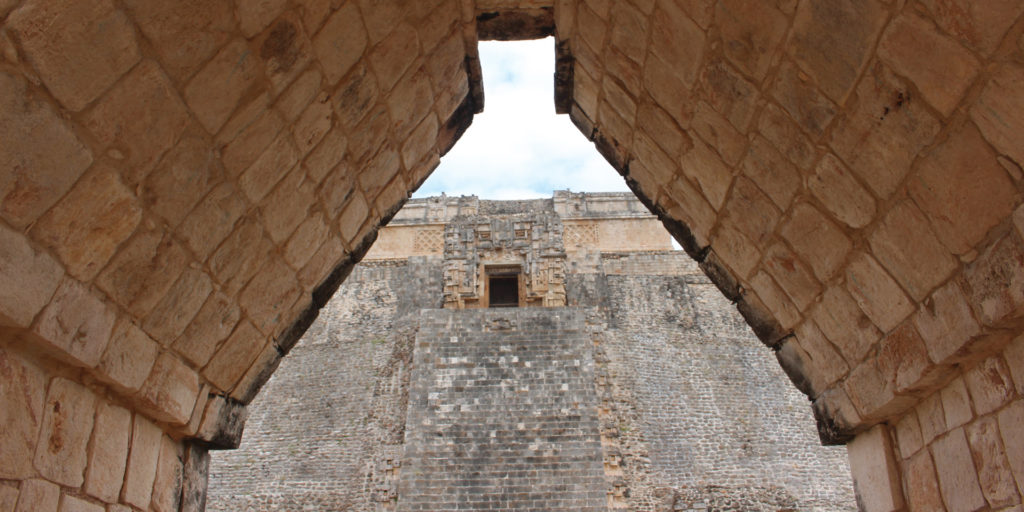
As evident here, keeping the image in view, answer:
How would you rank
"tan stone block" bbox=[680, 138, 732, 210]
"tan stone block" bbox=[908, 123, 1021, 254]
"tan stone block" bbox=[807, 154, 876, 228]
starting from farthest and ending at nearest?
1. "tan stone block" bbox=[680, 138, 732, 210]
2. "tan stone block" bbox=[807, 154, 876, 228]
3. "tan stone block" bbox=[908, 123, 1021, 254]

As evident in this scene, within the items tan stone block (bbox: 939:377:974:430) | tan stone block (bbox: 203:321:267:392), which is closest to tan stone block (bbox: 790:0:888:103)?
tan stone block (bbox: 939:377:974:430)

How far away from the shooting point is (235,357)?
337 cm

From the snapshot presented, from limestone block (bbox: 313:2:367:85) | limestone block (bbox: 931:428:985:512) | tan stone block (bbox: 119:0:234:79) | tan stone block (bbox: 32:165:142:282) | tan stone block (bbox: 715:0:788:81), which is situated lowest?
limestone block (bbox: 931:428:985:512)

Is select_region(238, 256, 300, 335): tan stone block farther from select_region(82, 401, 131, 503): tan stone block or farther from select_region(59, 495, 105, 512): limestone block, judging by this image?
select_region(59, 495, 105, 512): limestone block

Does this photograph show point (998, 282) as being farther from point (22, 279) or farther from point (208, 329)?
point (208, 329)

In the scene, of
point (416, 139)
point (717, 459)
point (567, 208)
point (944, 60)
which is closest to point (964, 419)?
point (944, 60)

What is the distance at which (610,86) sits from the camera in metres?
3.68

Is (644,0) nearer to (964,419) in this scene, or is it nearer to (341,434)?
(964,419)

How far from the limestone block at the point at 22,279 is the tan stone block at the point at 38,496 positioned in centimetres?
Result: 56

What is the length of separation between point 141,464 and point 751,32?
9.97 ft

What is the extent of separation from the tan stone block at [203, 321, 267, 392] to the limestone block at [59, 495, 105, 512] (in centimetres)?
81

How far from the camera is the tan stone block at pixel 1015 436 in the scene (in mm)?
2184

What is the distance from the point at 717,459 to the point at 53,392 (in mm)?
13943

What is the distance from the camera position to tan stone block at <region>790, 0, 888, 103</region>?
2074 millimetres
